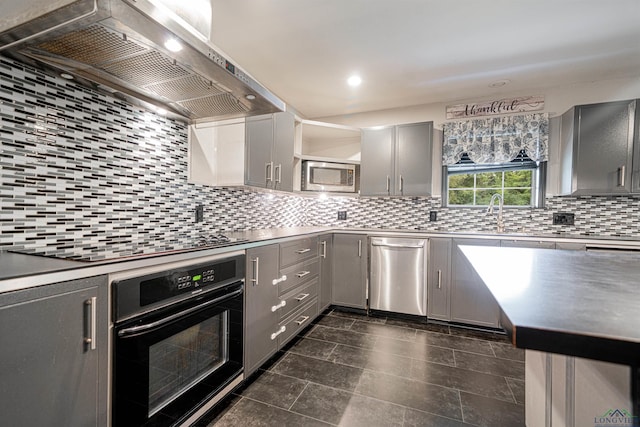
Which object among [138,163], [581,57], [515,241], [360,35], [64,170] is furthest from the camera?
[515,241]

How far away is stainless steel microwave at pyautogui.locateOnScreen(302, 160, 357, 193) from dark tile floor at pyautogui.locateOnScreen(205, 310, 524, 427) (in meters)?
1.56

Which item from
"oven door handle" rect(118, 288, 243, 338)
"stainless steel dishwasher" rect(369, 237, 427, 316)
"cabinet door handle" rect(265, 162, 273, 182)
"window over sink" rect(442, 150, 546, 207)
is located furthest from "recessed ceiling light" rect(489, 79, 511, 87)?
"oven door handle" rect(118, 288, 243, 338)

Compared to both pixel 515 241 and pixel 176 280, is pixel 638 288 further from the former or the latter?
pixel 515 241

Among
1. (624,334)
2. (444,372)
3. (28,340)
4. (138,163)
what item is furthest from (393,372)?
(138,163)

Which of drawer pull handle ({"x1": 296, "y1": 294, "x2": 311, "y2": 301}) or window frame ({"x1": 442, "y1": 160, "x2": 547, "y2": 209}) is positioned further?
window frame ({"x1": 442, "y1": 160, "x2": 547, "y2": 209})

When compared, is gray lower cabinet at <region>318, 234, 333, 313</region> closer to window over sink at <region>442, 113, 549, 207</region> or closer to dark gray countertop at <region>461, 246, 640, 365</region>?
window over sink at <region>442, 113, 549, 207</region>

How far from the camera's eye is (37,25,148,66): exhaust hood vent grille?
41.8 inches

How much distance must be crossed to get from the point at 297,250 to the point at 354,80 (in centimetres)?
184

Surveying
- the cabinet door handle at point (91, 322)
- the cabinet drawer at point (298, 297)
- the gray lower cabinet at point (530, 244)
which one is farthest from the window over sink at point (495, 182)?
the cabinet door handle at point (91, 322)

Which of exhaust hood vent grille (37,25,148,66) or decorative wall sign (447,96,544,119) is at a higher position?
decorative wall sign (447,96,544,119)

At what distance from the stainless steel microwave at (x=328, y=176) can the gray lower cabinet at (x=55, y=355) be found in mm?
2352

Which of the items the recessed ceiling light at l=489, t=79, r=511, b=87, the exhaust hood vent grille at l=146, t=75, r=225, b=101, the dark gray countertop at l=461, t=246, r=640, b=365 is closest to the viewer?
the dark gray countertop at l=461, t=246, r=640, b=365

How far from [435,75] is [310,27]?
138 centimetres

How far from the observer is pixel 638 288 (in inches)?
30.0
